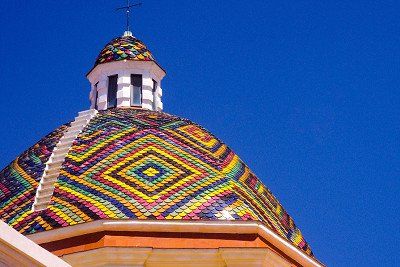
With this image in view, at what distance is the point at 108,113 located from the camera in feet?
39.3

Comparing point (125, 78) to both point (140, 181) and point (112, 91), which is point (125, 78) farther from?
point (140, 181)

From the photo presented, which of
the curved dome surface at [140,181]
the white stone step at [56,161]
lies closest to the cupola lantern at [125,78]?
the white stone step at [56,161]

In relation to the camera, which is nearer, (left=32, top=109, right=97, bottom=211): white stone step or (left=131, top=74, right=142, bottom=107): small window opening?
(left=32, top=109, right=97, bottom=211): white stone step

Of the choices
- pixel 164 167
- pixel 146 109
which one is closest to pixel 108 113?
pixel 146 109

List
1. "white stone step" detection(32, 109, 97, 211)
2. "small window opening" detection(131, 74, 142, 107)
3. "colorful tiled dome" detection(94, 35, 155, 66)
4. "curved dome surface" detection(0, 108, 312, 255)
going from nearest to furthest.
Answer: "curved dome surface" detection(0, 108, 312, 255), "white stone step" detection(32, 109, 97, 211), "small window opening" detection(131, 74, 142, 107), "colorful tiled dome" detection(94, 35, 155, 66)

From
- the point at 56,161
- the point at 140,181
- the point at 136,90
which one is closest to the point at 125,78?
the point at 136,90

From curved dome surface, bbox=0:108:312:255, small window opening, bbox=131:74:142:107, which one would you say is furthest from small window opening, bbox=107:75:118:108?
curved dome surface, bbox=0:108:312:255

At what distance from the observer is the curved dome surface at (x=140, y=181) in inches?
387

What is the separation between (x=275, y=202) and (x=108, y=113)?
7.60 ft

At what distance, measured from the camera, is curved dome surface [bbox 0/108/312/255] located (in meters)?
9.84

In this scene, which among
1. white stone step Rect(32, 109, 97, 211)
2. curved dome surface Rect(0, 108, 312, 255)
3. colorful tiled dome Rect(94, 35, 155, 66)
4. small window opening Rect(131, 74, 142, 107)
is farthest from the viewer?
colorful tiled dome Rect(94, 35, 155, 66)

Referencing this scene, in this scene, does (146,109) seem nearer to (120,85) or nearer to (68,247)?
(120,85)

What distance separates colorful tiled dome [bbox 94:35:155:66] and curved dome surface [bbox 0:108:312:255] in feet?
5.14

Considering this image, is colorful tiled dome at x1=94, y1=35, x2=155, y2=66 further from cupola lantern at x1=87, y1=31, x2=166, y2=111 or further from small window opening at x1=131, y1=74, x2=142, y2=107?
small window opening at x1=131, y1=74, x2=142, y2=107
